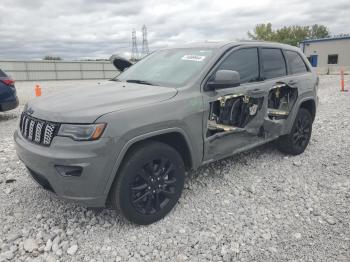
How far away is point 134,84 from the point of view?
3.60 meters

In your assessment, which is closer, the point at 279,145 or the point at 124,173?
the point at 124,173

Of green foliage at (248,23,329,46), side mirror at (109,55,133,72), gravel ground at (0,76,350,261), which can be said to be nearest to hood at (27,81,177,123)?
gravel ground at (0,76,350,261)

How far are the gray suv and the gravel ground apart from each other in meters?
0.32

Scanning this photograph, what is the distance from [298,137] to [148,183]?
297 centimetres

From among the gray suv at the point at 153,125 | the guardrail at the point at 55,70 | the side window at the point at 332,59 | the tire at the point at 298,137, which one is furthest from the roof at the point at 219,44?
the side window at the point at 332,59

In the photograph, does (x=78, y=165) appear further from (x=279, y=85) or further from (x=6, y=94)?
(x=6, y=94)

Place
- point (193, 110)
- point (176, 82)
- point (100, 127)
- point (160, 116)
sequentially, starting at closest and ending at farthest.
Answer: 1. point (100, 127)
2. point (160, 116)
3. point (193, 110)
4. point (176, 82)

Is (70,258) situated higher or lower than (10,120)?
lower

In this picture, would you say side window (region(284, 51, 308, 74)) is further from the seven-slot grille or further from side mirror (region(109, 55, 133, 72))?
the seven-slot grille

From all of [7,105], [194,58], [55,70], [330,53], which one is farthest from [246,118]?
[330,53]

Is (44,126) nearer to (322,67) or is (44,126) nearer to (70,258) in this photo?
(70,258)

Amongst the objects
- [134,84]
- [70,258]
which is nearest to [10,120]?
[134,84]

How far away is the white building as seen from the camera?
35.2 m

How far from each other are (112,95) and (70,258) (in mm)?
1508
